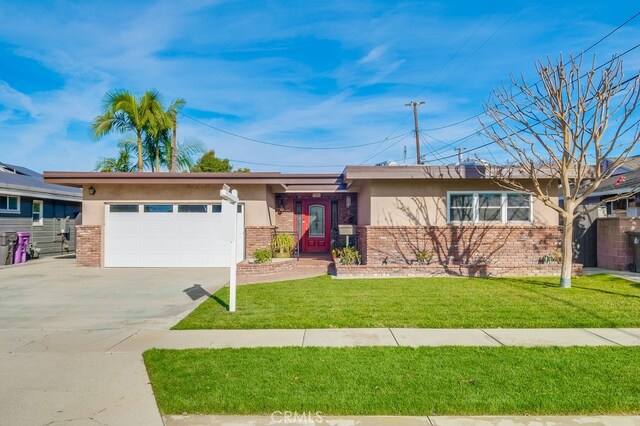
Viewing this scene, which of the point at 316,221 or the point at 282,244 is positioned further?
the point at 316,221

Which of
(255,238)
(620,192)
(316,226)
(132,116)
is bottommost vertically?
(255,238)

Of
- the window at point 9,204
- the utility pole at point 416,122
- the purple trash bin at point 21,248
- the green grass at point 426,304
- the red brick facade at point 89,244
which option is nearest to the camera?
the green grass at point 426,304

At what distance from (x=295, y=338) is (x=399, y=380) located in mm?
1912

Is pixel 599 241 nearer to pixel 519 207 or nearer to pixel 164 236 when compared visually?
pixel 519 207

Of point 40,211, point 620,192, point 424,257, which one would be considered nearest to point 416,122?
point 620,192

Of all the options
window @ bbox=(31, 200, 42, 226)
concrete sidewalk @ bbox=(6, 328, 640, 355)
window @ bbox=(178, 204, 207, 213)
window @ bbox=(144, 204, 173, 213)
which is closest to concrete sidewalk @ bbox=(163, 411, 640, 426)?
concrete sidewalk @ bbox=(6, 328, 640, 355)

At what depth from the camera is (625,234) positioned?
11.6m

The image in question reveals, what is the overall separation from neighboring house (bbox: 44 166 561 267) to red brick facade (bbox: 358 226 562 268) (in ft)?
0.10

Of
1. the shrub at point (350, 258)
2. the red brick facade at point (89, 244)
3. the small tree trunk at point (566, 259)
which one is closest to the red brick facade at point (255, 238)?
the shrub at point (350, 258)

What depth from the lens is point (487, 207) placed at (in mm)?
12031

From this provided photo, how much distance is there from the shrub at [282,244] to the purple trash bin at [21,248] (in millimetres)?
9890

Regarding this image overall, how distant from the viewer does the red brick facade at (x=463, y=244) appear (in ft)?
38.8

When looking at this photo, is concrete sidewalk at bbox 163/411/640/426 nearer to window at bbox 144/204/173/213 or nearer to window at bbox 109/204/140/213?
window at bbox 144/204/173/213

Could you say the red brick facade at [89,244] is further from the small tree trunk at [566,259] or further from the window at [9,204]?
the small tree trunk at [566,259]
